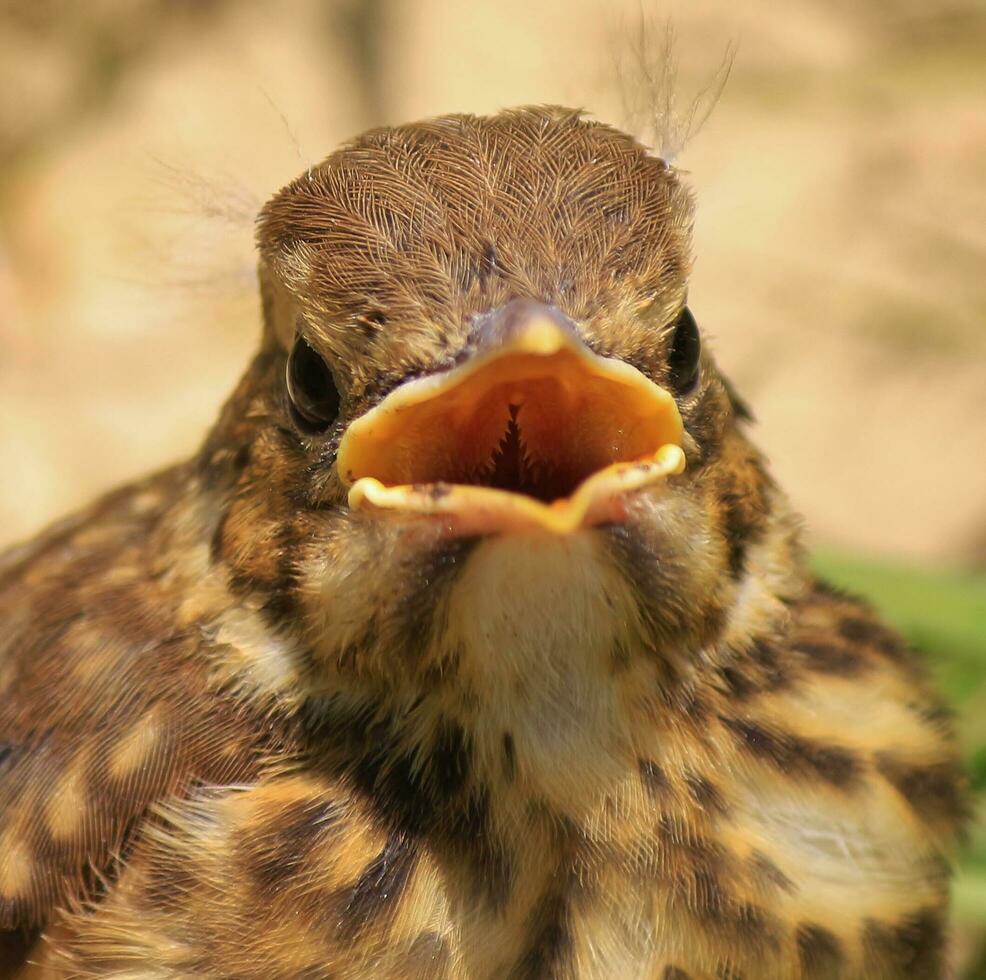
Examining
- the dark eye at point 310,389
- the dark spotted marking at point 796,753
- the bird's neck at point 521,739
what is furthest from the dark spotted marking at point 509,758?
the dark eye at point 310,389

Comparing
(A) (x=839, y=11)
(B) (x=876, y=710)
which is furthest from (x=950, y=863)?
(A) (x=839, y=11)

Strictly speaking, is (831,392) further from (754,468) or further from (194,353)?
(754,468)

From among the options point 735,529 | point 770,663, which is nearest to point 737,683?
point 770,663

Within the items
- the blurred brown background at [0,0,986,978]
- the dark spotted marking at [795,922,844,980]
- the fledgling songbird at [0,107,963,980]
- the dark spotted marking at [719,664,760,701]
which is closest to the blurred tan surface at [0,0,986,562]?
the blurred brown background at [0,0,986,978]

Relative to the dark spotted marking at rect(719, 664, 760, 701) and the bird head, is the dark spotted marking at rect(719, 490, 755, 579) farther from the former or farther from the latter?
the dark spotted marking at rect(719, 664, 760, 701)

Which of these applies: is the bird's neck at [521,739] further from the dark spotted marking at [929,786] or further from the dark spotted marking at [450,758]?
the dark spotted marking at [929,786]

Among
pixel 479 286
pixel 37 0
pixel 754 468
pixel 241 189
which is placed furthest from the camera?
pixel 37 0
